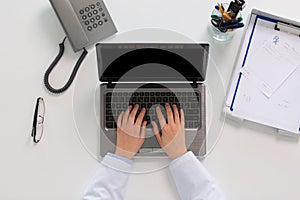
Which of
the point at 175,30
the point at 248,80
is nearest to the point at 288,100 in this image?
the point at 248,80

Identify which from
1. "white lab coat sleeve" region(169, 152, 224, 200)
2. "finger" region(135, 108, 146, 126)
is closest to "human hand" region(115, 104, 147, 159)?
"finger" region(135, 108, 146, 126)

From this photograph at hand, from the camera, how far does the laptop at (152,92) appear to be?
1077mm

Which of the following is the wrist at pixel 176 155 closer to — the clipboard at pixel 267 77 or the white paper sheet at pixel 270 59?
the clipboard at pixel 267 77

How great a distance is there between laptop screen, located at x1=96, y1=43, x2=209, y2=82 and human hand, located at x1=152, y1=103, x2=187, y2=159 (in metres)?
0.09

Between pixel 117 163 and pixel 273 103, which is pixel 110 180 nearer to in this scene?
pixel 117 163

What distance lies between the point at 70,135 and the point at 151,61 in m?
0.28

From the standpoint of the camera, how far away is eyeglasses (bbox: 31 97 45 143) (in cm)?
108

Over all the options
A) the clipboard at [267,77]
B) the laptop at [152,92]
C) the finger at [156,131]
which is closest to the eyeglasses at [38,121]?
the laptop at [152,92]

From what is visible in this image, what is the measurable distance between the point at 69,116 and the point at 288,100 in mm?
573

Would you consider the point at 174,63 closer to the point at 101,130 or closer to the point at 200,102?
the point at 200,102

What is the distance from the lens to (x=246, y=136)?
111 cm

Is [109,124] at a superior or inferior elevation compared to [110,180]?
superior

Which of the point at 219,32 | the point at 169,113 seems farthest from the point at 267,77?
the point at 169,113

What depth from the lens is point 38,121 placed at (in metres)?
1.10
